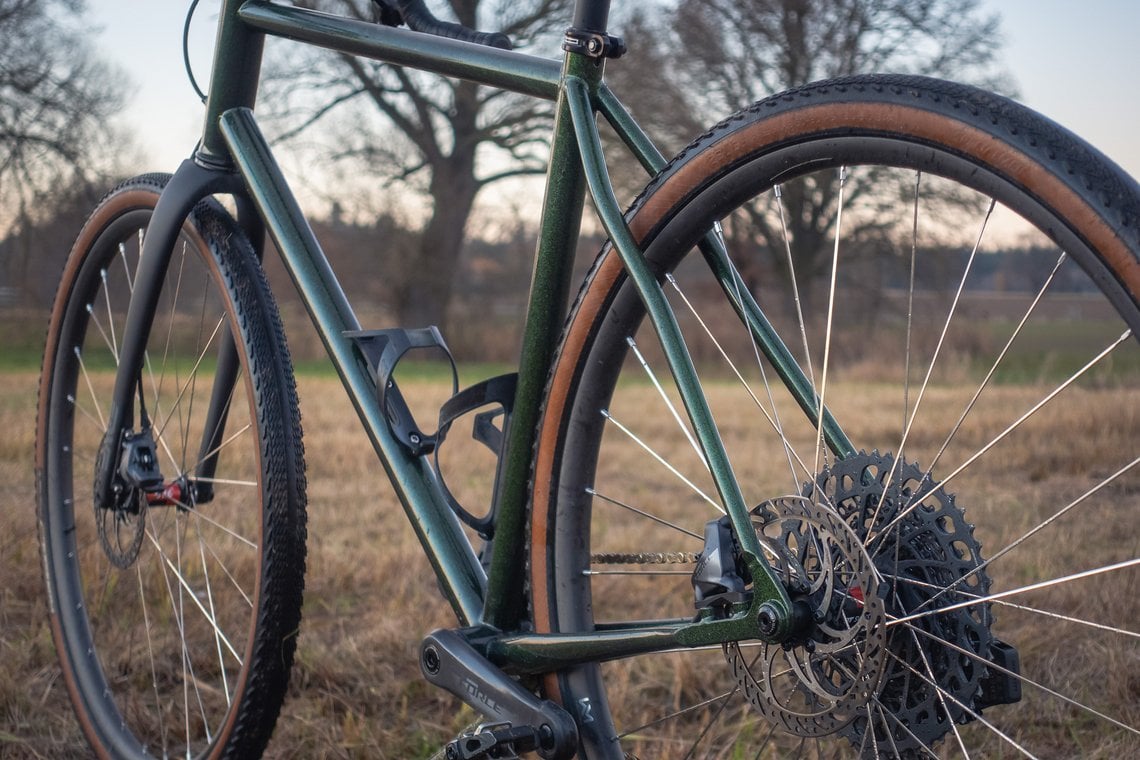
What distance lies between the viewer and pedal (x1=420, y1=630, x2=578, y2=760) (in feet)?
4.23

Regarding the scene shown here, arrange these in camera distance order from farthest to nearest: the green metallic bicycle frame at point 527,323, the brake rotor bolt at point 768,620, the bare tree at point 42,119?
the bare tree at point 42,119
the green metallic bicycle frame at point 527,323
the brake rotor bolt at point 768,620

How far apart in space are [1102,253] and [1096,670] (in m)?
1.44

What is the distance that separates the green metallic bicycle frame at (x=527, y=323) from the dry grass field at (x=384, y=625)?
0.57 meters

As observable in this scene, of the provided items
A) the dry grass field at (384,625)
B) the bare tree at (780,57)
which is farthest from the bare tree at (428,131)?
the dry grass field at (384,625)

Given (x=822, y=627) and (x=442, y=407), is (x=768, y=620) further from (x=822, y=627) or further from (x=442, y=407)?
(x=442, y=407)

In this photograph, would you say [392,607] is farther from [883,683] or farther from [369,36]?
[883,683]

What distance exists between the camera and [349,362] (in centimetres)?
155

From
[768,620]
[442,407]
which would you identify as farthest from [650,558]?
[442,407]

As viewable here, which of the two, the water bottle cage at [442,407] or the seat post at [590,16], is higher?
the seat post at [590,16]

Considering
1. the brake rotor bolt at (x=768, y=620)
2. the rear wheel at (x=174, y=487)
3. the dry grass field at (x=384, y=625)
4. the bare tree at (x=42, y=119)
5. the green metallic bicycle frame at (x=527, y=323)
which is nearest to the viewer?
the brake rotor bolt at (x=768, y=620)

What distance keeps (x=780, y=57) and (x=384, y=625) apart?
1382cm

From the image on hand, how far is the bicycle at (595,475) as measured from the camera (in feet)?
3.32

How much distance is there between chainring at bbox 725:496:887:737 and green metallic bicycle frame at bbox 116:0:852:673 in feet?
0.12

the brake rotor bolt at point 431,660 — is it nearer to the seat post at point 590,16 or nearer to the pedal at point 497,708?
the pedal at point 497,708
